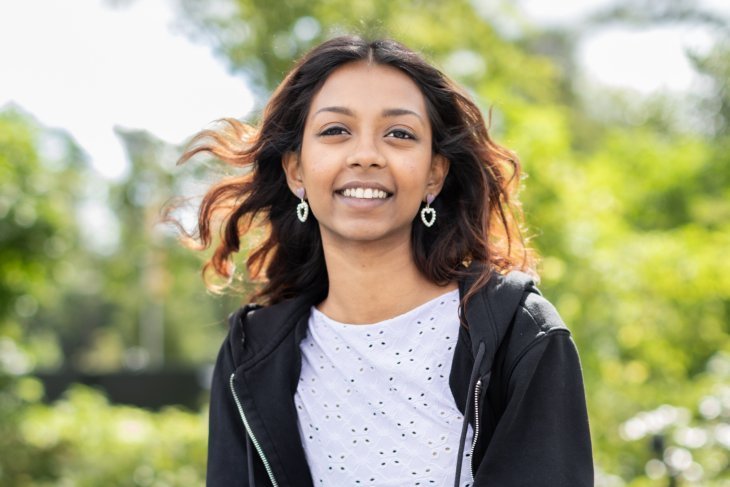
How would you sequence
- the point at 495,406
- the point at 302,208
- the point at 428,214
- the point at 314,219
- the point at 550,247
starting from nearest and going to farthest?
1. the point at 495,406
2. the point at 428,214
3. the point at 302,208
4. the point at 314,219
5. the point at 550,247

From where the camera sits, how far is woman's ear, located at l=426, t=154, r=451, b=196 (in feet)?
9.11

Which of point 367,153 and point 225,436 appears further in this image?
point 225,436

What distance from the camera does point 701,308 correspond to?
752 cm

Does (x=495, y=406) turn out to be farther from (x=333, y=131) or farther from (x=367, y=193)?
(x=333, y=131)

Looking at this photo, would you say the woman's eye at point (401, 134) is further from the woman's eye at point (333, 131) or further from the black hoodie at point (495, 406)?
the black hoodie at point (495, 406)

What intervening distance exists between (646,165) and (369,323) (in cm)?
976

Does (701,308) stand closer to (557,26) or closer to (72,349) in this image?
(557,26)

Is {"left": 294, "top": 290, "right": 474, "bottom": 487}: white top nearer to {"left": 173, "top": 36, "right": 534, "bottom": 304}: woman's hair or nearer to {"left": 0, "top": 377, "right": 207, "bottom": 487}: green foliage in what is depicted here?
{"left": 173, "top": 36, "right": 534, "bottom": 304}: woman's hair

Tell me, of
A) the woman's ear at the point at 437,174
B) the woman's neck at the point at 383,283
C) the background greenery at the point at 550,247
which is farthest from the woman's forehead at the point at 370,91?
the background greenery at the point at 550,247

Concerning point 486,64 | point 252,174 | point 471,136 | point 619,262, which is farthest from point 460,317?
point 486,64

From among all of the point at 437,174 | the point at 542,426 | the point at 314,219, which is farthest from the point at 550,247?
the point at 542,426

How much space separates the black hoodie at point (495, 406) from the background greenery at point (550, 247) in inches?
33.7

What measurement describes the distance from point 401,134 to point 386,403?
0.69m

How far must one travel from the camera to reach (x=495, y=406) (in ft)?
7.69
